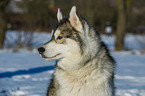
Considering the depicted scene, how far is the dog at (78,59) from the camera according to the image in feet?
9.23

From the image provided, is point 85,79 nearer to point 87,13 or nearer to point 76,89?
point 76,89

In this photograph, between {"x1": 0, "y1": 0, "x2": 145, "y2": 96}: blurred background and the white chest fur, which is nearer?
the white chest fur

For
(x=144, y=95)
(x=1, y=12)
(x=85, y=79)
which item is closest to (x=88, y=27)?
(x=85, y=79)

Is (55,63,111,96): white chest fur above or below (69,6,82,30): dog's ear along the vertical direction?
below

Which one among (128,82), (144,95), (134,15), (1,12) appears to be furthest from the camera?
(134,15)

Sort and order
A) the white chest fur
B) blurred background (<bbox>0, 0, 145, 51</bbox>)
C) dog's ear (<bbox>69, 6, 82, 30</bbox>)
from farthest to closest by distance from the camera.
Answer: blurred background (<bbox>0, 0, 145, 51</bbox>) < dog's ear (<bbox>69, 6, 82, 30</bbox>) < the white chest fur

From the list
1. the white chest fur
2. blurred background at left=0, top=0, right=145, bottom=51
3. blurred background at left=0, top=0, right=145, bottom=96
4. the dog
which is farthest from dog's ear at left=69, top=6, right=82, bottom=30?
blurred background at left=0, top=0, right=145, bottom=51

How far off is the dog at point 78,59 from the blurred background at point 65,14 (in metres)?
6.44

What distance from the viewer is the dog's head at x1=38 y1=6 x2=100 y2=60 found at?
2867 millimetres

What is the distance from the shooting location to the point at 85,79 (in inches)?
112

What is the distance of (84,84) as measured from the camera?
282 cm

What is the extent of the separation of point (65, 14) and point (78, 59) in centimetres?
1260

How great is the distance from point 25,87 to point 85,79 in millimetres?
2235

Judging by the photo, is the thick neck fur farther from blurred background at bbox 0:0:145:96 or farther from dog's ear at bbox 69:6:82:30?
blurred background at bbox 0:0:145:96
